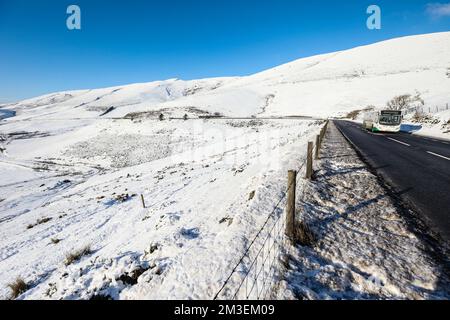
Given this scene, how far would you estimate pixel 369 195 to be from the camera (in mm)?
7520

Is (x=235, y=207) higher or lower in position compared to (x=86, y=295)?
higher

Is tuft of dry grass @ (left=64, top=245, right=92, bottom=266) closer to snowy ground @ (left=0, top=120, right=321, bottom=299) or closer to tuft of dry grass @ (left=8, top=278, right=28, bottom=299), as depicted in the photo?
snowy ground @ (left=0, top=120, right=321, bottom=299)

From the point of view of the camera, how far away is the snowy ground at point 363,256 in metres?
3.74

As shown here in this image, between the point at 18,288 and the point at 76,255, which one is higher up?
the point at 76,255

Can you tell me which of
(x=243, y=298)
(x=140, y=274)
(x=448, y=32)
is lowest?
(x=140, y=274)

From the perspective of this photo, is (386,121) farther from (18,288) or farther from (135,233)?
(18,288)

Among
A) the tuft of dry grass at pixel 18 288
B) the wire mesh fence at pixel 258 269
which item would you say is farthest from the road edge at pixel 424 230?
the tuft of dry grass at pixel 18 288

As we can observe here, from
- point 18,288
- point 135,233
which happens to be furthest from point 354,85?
point 18,288

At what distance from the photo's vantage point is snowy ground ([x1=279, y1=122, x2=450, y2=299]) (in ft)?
12.3

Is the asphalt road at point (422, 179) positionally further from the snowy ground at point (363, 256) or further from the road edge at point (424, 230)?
the snowy ground at point (363, 256)

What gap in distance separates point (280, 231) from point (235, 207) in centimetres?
248

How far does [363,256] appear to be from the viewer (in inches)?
179
